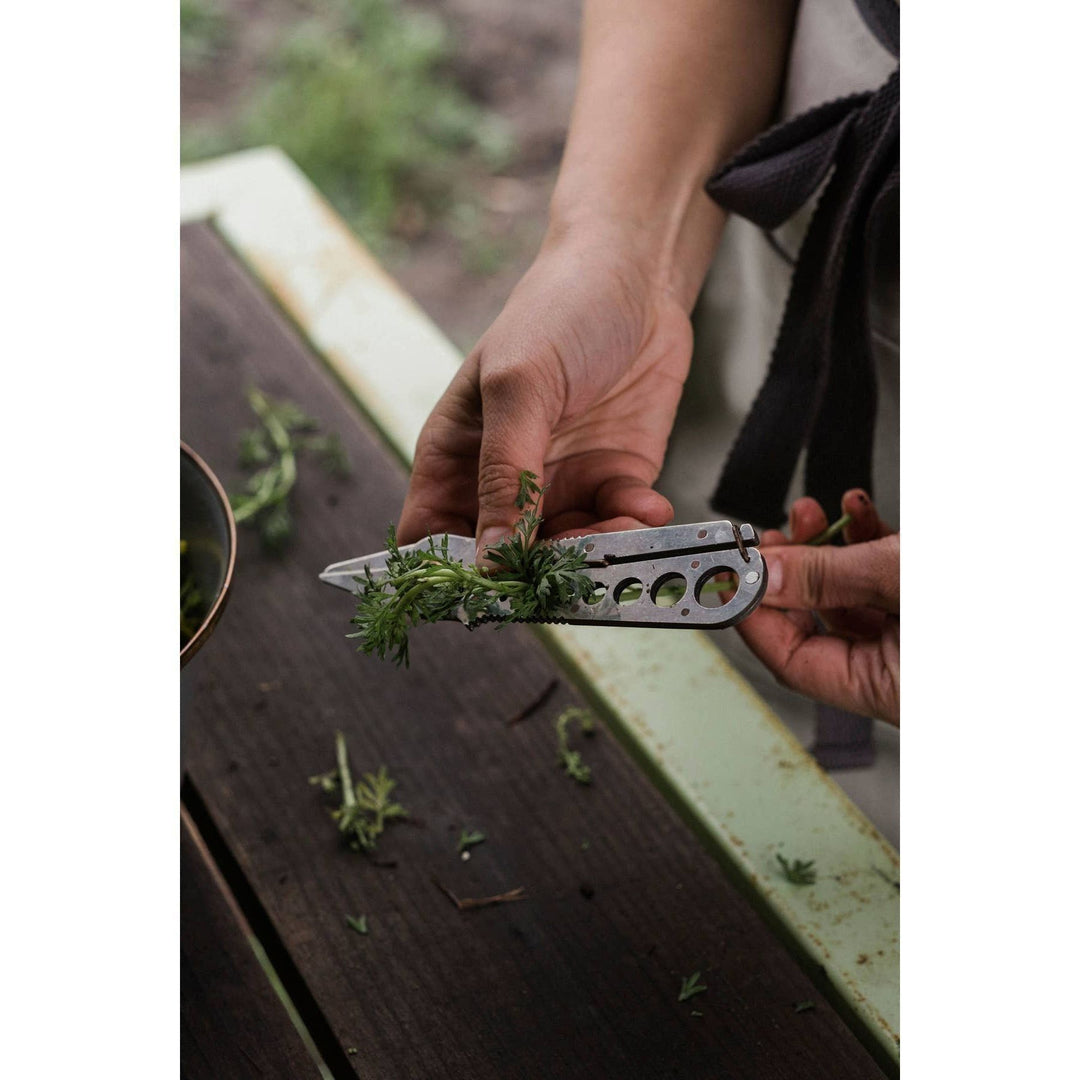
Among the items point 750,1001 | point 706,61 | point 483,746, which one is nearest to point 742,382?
point 706,61

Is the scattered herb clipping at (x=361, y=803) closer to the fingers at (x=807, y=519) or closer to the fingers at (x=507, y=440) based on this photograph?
the fingers at (x=507, y=440)

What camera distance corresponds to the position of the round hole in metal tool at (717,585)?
3.04 ft

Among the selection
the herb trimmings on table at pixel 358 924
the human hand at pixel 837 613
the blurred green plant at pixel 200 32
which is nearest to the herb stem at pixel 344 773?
the herb trimmings on table at pixel 358 924

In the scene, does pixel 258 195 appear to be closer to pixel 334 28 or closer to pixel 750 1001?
pixel 750 1001

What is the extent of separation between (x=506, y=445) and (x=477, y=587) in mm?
159

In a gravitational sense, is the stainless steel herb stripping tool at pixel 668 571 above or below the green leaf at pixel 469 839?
above

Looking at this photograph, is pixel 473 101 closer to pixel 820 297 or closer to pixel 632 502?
pixel 820 297

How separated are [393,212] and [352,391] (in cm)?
202

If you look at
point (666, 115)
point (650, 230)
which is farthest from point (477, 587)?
point (666, 115)

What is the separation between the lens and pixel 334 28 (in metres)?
3.95

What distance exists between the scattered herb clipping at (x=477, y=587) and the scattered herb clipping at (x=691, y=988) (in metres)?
0.37

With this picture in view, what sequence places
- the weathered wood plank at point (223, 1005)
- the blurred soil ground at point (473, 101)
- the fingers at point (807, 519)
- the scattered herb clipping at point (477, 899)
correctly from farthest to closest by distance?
the blurred soil ground at point (473, 101)
the fingers at point (807, 519)
the scattered herb clipping at point (477, 899)
the weathered wood plank at point (223, 1005)

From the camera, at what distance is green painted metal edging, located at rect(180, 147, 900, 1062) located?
1.17 metres

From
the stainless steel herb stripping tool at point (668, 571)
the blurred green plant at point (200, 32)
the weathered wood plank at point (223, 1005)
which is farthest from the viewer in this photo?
the blurred green plant at point (200, 32)
